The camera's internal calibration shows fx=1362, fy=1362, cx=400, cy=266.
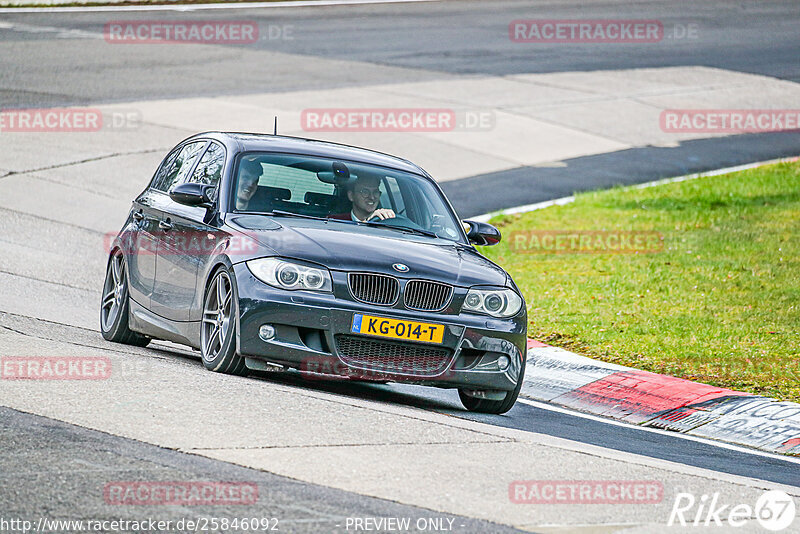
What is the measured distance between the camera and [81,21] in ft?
103

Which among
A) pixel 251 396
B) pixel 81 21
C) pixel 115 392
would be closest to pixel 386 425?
pixel 251 396

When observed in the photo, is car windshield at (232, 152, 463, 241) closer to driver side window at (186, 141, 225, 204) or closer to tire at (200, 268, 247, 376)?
driver side window at (186, 141, 225, 204)

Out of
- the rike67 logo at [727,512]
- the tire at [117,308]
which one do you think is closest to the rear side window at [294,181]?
the tire at [117,308]

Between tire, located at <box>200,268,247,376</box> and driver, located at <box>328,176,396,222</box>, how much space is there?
3.41 ft

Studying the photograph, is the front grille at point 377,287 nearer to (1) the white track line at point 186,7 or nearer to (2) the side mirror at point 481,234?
(2) the side mirror at point 481,234

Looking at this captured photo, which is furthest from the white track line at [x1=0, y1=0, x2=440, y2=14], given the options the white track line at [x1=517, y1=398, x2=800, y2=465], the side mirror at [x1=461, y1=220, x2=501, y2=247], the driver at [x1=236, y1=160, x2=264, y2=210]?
the white track line at [x1=517, y1=398, x2=800, y2=465]

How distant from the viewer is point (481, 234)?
32.8 ft

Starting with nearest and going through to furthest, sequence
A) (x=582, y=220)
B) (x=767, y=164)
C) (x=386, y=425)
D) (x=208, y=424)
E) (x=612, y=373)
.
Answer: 1. (x=208, y=424)
2. (x=386, y=425)
3. (x=612, y=373)
4. (x=582, y=220)
5. (x=767, y=164)

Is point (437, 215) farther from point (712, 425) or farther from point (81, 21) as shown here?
point (81, 21)

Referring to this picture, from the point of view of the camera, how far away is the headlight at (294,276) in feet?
27.1

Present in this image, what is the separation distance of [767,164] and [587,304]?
9.79 metres

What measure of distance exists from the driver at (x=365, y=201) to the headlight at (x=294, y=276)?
1.05m

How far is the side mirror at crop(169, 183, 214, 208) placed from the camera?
9.16 meters

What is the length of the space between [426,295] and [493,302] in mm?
506
